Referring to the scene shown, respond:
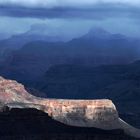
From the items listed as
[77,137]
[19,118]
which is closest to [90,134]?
[77,137]

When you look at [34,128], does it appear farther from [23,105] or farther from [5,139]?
[23,105]

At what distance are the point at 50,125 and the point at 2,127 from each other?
13156 mm

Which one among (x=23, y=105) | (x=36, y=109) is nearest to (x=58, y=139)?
(x=36, y=109)

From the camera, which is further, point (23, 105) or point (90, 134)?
point (23, 105)

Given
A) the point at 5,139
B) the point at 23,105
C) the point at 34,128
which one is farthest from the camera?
the point at 23,105

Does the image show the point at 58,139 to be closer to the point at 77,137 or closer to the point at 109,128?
the point at 77,137

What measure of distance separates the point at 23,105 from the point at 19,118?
82.3 feet

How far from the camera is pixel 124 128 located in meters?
198

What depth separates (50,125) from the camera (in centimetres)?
Result: 17312

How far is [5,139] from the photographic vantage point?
157 metres

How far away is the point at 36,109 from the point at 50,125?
772 cm

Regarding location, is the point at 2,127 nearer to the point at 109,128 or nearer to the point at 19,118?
the point at 19,118

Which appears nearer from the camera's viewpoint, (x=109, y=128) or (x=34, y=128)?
(x=34, y=128)

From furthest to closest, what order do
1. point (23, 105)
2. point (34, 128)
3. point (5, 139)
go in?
point (23, 105) → point (34, 128) → point (5, 139)
